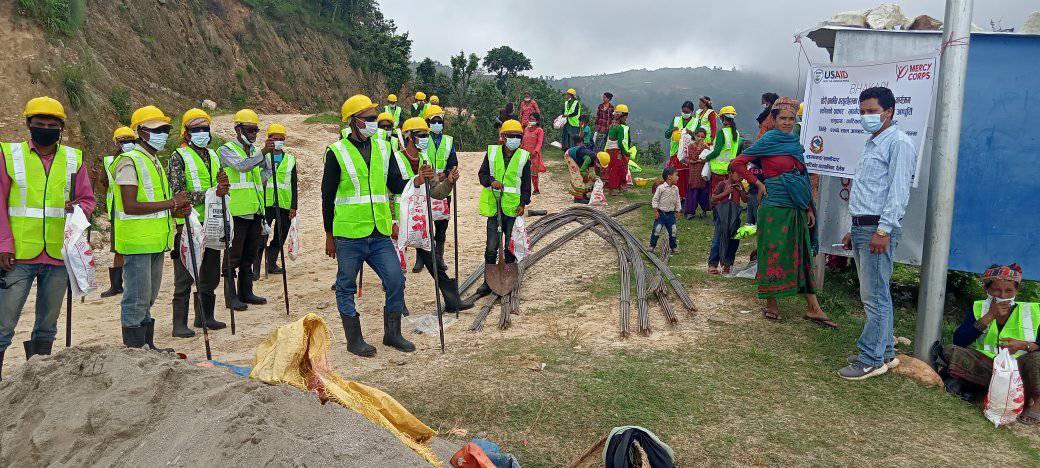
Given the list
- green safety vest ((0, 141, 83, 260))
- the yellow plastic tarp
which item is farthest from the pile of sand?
green safety vest ((0, 141, 83, 260))

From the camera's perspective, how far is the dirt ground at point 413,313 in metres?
5.43

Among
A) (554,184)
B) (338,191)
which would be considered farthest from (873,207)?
(554,184)

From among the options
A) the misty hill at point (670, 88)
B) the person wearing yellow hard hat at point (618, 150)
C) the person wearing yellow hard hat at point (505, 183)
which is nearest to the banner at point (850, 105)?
the person wearing yellow hard hat at point (505, 183)

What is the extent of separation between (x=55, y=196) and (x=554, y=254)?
5.38 m

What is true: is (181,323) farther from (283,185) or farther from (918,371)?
(918,371)

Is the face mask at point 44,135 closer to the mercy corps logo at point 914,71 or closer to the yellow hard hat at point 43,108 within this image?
the yellow hard hat at point 43,108

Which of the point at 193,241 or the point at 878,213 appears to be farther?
the point at 193,241

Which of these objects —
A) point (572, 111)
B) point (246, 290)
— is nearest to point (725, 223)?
point (246, 290)

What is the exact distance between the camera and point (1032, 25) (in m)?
5.23

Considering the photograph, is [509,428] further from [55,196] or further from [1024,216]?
[1024,216]

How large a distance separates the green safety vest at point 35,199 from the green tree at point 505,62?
38.5 metres

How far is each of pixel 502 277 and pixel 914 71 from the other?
4035 mm

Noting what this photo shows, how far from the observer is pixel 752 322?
232 inches

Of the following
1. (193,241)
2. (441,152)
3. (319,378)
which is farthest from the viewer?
(441,152)
